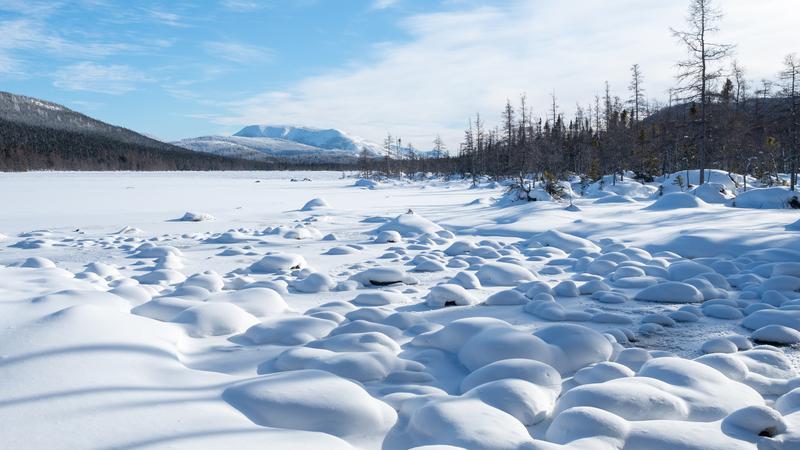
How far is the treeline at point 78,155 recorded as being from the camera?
222ft

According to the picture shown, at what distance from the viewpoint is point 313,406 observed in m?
1.96

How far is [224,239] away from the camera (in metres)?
8.23

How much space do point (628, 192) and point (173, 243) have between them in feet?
51.1

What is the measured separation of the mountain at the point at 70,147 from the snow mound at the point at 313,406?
74906 millimetres

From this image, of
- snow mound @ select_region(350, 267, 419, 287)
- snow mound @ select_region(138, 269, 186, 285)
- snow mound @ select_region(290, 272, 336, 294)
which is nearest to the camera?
snow mound @ select_region(290, 272, 336, 294)

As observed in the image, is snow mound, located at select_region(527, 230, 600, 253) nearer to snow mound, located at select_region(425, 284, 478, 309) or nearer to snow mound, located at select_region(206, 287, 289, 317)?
snow mound, located at select_region(425, 284, 478, 309)

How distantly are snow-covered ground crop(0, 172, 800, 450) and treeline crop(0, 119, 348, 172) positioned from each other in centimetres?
7292

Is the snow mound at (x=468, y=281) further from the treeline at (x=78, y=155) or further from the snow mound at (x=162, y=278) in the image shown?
the treeline at (x=78, y=155)

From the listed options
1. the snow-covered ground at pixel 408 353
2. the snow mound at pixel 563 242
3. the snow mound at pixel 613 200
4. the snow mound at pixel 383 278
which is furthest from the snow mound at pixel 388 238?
the snow mound at pixel 613 200

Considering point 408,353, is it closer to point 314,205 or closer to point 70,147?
point 314,205

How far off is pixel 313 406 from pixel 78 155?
307 ft

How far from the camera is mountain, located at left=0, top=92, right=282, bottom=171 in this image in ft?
231

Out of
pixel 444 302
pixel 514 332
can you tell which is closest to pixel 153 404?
pixel 514 332

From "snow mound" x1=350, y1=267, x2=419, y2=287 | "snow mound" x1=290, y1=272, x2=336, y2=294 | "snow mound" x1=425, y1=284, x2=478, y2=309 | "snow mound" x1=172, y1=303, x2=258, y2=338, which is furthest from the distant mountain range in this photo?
"snow mound" x1=172, y1=303, x2=258, y2=338
